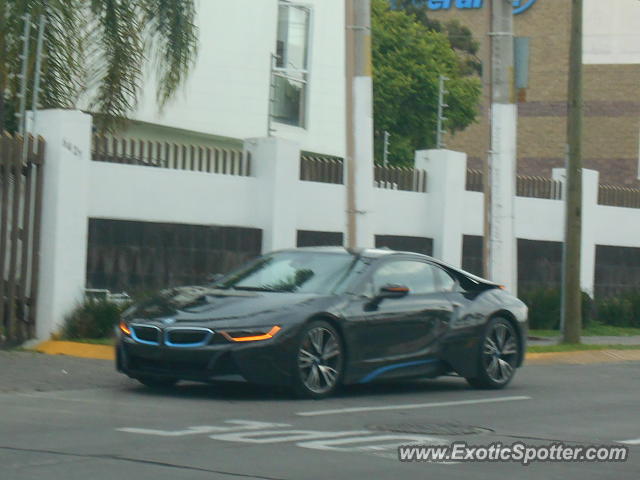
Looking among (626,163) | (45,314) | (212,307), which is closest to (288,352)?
(212,307)

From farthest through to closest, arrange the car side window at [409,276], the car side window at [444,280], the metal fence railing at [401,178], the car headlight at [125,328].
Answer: the metal fence railing at [401,178], the car side window at [444,280], the car side window at [409,276], the car headlight at [125,328]

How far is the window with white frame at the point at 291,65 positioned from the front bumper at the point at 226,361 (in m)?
14.1

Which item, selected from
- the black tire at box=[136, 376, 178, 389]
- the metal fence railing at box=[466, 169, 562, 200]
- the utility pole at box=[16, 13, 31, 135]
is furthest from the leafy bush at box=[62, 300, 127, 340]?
the metal fence railing at box=[466, 169, 562, 200]

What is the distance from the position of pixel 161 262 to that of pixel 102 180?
4.74 ft

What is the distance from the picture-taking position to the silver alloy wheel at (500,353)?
12.8 metres

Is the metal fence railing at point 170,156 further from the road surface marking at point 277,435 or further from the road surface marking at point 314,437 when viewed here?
the road surface marking at point 277,435

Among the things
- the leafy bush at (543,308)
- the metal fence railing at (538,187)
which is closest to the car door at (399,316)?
the leafy bush at (543,308)

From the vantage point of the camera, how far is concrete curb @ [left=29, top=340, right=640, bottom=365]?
1445 cm

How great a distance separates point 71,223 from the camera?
15.4 m

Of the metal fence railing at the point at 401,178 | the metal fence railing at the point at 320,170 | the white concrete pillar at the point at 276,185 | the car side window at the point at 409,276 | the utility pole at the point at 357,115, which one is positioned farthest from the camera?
the metal fence railing at the point at 401,178

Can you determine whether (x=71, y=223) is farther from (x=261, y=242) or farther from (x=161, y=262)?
(x=261, y=242)

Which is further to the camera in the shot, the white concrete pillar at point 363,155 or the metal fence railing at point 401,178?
the metal fence railing at point 401,178

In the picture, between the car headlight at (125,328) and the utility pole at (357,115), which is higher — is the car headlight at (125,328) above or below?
below

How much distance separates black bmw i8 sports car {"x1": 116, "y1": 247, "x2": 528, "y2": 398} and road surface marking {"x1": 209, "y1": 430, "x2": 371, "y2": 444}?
1.67 meters
